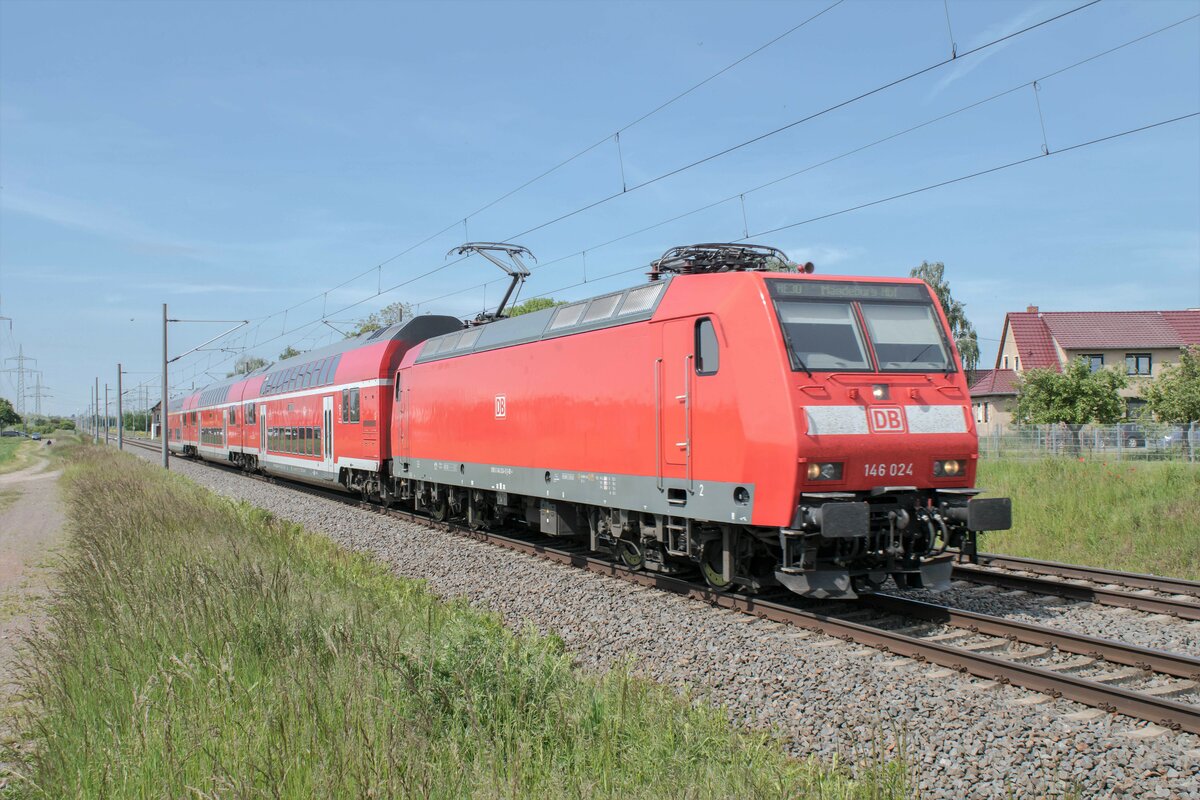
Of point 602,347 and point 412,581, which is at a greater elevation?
point 602,347

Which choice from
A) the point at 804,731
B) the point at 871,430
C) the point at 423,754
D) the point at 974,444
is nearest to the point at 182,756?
the point at 423,754

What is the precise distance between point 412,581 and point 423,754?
272 inches

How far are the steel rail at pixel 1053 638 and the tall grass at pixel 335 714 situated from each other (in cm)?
316

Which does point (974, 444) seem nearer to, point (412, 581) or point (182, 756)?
point (412, 581)

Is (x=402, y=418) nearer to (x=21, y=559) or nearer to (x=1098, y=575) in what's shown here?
(x=21, y=559)

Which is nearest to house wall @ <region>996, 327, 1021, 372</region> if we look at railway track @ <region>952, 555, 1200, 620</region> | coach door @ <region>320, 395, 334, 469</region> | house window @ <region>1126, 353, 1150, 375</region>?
house window @ <region>1126, 353, 1150, 375</region>

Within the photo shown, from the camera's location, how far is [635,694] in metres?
5.53

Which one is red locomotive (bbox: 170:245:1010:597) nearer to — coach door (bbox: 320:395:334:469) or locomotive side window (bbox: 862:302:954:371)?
locomotive side window (bbox: 862:302:954:371)

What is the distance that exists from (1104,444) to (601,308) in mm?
23140

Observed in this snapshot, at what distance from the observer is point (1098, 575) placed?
9906 mm

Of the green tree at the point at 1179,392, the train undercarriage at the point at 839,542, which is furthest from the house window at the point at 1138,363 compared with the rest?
the train undercarriage at the point at 839,542

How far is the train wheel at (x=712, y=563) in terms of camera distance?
9.32m

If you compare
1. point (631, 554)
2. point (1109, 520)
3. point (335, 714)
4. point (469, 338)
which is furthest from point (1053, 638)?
point (469, 338)

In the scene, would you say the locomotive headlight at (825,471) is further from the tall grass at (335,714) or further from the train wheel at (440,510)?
the train wheel at (440,510)
